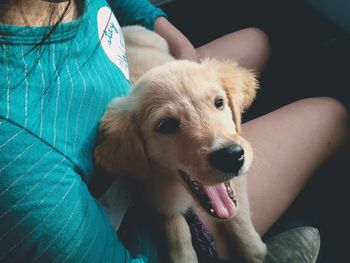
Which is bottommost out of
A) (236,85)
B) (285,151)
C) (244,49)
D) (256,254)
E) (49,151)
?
(256,254)

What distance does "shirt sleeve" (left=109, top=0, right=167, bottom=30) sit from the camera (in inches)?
60.7

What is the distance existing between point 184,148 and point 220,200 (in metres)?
0.19

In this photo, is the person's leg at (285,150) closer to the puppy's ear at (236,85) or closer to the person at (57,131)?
the person at (57,131)

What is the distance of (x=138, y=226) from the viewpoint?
0.94 metres

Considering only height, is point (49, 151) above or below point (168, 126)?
above

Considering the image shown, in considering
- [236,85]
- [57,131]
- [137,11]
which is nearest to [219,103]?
[236,85]

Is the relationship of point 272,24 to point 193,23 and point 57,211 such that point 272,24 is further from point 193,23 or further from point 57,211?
point 57,211

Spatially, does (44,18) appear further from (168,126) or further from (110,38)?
(168,126)

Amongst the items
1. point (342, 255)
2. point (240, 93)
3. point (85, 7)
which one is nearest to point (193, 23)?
point (240, 93)

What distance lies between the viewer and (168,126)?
960 millimetres

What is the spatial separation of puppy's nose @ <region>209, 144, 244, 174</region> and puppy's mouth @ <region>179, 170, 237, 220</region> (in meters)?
0.11

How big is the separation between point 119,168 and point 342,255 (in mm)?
875

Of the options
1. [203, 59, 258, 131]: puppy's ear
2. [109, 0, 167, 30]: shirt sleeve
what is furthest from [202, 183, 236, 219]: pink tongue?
[109, 0, 167, 30]: shirt sleeve

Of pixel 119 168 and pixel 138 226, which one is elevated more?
pixel 119 168
